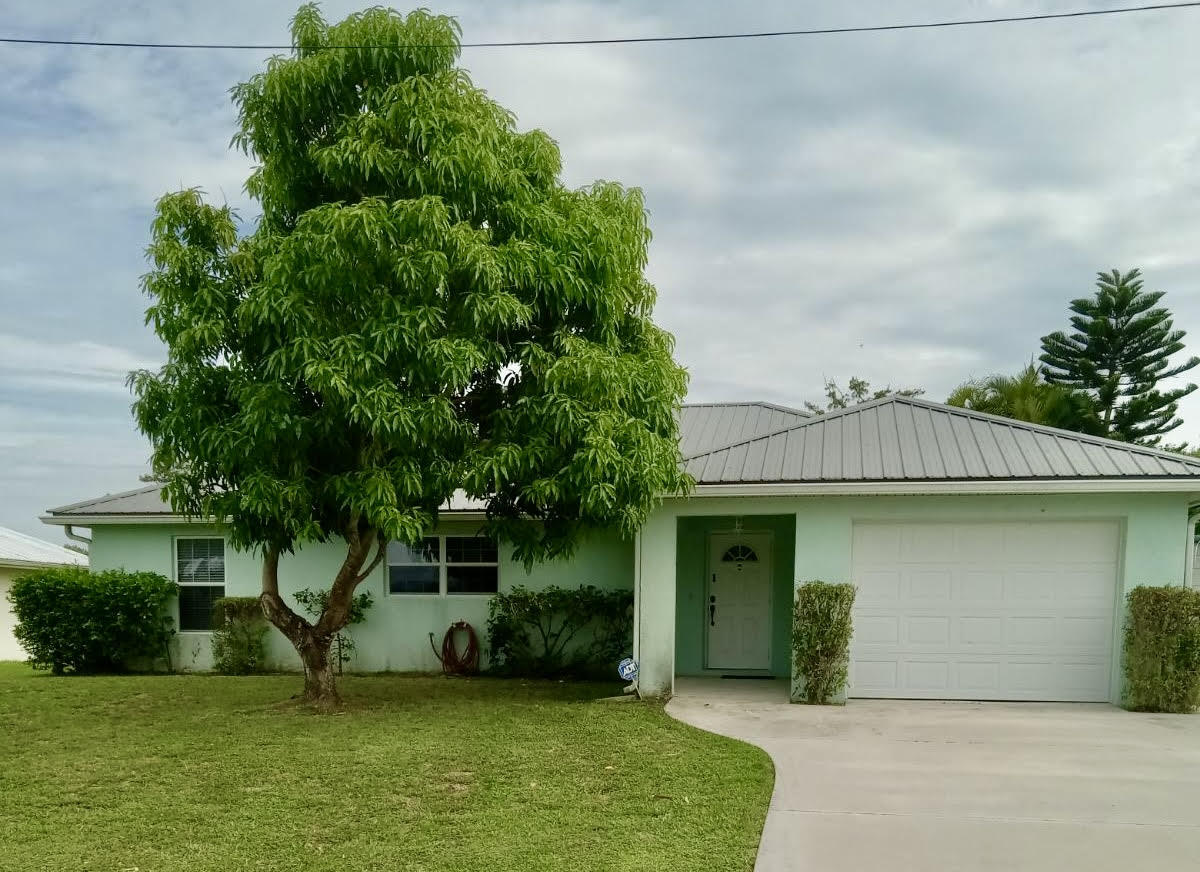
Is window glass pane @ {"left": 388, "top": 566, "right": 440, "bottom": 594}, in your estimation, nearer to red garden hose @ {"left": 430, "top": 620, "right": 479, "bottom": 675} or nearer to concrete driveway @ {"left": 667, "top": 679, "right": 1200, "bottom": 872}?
red garden hose @ {"left": 430, "top": 620, "right": 479, "bottom": 675}

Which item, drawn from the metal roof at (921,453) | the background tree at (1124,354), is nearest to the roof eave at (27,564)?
the metal roof at (921,453)

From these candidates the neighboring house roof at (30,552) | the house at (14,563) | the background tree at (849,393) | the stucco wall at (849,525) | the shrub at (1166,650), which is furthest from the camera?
the background tree at (849,393)

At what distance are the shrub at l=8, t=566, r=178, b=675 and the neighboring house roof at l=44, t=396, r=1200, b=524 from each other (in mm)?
4129

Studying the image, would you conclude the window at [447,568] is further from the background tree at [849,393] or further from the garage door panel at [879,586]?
the background tree at [849,393]

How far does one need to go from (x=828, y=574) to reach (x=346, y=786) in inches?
229

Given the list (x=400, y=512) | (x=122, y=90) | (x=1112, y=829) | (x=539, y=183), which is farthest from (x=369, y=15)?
(x=1112, y=829)

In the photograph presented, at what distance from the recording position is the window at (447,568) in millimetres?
12859

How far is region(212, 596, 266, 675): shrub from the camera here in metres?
13.0

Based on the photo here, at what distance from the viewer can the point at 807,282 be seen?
17609 mm

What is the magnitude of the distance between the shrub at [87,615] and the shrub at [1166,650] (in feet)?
45.0

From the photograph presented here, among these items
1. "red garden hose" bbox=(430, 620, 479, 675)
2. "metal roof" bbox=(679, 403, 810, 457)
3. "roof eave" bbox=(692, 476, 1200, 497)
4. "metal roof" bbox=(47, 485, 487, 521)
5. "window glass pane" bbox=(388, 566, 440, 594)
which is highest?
"metal roof" bbox=(679, 403, 810, 457)

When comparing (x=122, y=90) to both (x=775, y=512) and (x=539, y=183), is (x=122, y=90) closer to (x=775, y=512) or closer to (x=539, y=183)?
(x=539, y=183)

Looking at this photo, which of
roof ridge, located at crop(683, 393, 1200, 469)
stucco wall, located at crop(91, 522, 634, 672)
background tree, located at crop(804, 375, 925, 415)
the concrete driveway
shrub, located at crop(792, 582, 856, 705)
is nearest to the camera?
the concrete driveway

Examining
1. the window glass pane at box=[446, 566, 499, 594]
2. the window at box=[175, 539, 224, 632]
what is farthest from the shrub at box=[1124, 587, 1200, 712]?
the window at box=[175, 539, 224, 632]
